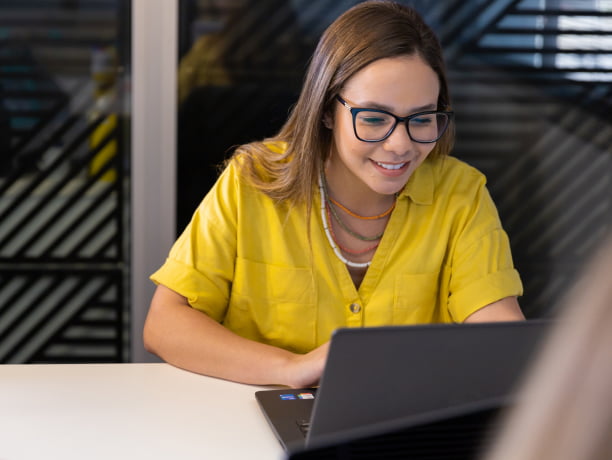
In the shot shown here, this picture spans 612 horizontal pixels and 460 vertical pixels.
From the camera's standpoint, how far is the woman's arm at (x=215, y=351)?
1289mm

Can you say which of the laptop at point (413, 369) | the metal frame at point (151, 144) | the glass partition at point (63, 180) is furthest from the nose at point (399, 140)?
the glass partition at point (63, 180)

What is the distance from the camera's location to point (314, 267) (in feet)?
5.46

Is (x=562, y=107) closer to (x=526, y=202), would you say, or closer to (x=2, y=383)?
(x=526, y=202)

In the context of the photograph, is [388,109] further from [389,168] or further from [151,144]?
[151,144]

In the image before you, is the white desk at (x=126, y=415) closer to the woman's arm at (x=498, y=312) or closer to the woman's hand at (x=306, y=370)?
the woman's hand at (x=306, y=370)

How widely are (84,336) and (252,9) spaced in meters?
1.30

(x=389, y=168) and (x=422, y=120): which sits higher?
(x=422, y=120)

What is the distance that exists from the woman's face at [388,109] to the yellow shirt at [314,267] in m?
0.14

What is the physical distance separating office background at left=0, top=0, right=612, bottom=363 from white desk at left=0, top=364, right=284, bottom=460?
1.32 meters

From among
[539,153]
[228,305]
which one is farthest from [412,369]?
[539,153]

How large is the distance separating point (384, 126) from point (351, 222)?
270 millimetres

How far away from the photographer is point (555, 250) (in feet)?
9.16

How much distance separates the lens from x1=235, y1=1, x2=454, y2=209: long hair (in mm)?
1570

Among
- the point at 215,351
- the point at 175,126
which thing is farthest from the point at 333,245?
the point at 175,126
